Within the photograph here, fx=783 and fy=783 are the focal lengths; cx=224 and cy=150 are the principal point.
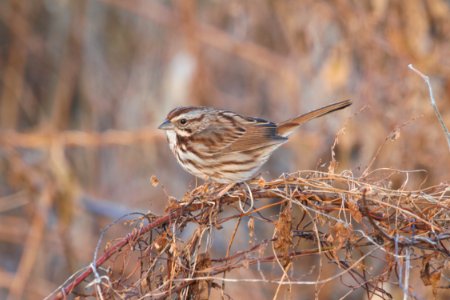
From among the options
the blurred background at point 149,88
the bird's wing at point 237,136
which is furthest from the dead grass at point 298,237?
the blurred background at point 149,88

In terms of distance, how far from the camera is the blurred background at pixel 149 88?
6.59m

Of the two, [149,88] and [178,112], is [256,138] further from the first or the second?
[149,88]

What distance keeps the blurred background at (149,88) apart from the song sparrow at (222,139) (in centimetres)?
161

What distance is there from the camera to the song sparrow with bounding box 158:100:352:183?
15.2ft

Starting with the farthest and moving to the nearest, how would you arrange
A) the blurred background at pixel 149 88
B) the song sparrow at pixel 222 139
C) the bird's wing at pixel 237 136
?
the blurred background at pixel 149 88
the bird's wing at pixel 237 136
the song sparrow at pixel 222 139

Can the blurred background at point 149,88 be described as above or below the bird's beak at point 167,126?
below

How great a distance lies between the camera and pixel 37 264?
8211 millimetres

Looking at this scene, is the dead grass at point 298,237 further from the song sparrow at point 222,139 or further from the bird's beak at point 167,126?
the bird's beak at point 167,126

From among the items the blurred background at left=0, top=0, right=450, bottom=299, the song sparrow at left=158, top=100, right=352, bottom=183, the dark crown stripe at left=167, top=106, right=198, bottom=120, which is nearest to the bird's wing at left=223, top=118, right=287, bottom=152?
the song sparrow at left=158, top=100, right=352, bottom=183

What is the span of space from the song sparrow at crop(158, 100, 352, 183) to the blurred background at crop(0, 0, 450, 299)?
1.61 meters

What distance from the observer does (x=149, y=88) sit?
9031mm

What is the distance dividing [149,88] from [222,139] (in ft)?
13.9

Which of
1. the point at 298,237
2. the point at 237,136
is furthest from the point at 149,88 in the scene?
the point at 298,237

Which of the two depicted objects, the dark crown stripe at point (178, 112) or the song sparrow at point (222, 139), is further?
the dark crown stripe at point (178, 112)
